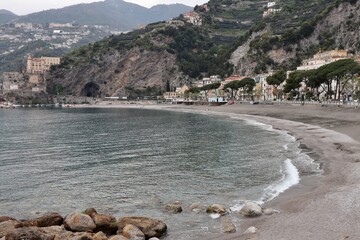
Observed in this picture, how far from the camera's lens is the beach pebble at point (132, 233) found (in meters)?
17.8

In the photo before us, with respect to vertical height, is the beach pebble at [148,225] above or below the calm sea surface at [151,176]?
above

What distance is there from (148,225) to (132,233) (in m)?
1.26

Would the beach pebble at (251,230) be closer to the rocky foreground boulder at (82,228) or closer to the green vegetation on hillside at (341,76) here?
the rocky foreground boulder at (82,228)

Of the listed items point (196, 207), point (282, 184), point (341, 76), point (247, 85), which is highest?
point (341, 76)

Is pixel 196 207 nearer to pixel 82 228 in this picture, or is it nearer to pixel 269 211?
pixel 269 211

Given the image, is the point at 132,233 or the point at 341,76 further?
the point at 341,76

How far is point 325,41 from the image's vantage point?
588 ft

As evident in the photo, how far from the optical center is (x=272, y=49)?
196375 mm

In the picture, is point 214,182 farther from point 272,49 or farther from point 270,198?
point 272,49

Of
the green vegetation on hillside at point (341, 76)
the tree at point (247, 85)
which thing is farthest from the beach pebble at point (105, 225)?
the tree at point (247, 85)

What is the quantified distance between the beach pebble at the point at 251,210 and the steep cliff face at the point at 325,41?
152335 millimetres

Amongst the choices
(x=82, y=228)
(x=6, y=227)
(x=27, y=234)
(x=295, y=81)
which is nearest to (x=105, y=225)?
(x=82, y=228)

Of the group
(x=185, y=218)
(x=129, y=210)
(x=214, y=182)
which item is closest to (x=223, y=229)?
(x=185, y=218)

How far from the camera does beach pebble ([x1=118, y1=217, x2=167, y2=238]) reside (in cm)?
1875
